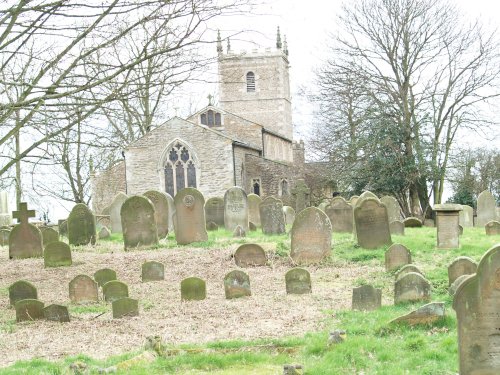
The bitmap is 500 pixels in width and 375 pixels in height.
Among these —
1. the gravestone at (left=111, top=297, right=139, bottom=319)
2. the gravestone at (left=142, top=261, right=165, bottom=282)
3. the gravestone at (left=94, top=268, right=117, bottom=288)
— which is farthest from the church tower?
the gravestone at (left=111, top=297, right=139, bottom=319)

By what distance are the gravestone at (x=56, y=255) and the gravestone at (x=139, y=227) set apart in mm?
2020

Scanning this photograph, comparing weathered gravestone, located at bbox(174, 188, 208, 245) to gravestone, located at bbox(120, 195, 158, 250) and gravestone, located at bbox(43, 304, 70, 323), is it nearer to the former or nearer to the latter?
gravestone, located at bbox(120, 195, 158, 250)

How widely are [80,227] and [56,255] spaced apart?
13.2ft

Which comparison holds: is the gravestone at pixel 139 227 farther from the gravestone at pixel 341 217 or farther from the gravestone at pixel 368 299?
the gravestone at pixel 368 299

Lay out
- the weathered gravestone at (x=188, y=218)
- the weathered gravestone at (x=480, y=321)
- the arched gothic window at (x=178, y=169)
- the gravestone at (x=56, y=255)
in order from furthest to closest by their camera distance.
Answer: the arched gothic window at (x=178, y=169), the weathered gravestone at (x=188, y=218), the gravestone at (x=56, y=255), the weathered gravestone at (x=480, y=321)

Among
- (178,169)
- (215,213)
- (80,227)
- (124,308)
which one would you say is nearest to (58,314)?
(124,308)

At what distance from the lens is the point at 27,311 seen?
34.4 ft

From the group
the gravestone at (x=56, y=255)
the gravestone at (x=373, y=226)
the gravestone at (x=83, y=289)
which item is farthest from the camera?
the gravestone at (x=373, y=226)

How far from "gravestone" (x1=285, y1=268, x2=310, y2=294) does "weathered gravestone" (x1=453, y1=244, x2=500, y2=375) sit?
230 inches

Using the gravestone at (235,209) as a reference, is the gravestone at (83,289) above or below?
below

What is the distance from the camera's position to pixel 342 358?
726 cm

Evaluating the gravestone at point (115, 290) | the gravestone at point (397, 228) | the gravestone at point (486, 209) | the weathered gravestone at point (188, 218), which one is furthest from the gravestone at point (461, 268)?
the gravestone at point (486, 209)

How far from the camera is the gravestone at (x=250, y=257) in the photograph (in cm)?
1496

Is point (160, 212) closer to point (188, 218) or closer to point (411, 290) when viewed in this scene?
point (188, 218)
